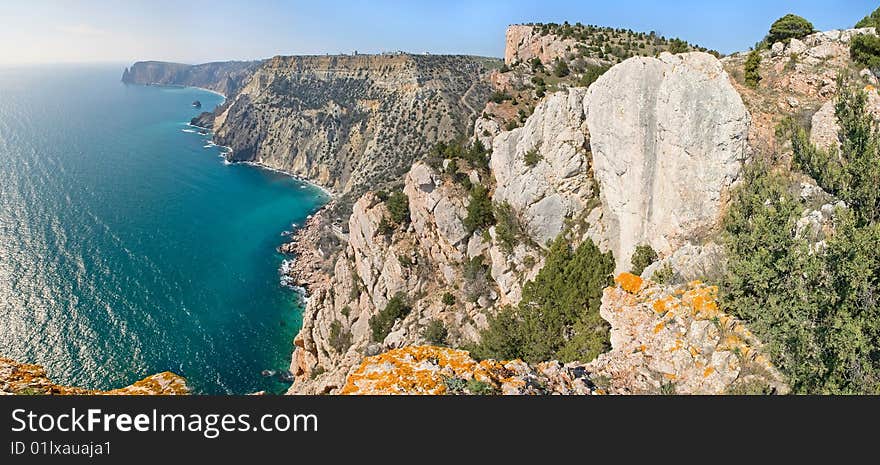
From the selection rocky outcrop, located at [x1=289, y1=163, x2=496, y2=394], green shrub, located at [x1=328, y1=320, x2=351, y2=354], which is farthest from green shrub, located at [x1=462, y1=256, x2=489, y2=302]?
green shrub, located at [x1=328, y1=320, x2=351, y2=354]

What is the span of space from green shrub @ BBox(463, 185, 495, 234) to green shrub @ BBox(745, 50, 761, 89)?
19.3 metres

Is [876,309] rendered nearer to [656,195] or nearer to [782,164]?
[782,164]

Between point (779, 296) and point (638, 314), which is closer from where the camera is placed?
point (779, 296)

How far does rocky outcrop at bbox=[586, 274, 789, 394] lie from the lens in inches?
454

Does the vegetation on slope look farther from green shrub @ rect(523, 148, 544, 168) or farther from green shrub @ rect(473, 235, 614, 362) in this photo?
green shrub @ rect(523, 148, 544, 168)

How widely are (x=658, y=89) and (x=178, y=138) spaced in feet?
612

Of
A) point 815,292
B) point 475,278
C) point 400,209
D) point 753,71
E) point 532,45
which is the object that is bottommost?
point 475,278

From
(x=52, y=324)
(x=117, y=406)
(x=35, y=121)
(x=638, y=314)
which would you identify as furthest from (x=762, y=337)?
(x=35, y=121)

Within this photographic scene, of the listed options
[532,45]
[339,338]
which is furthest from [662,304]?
[532,45]

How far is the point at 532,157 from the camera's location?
105 ft

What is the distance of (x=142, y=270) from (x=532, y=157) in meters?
66.2

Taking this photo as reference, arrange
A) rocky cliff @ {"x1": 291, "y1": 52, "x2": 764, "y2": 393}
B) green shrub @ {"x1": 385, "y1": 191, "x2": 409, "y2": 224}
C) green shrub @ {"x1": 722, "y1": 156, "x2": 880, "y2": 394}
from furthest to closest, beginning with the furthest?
green shrub @ {"x1": 385, "y1": 191, "x2": 409, "y2": 224}, rocky cliff @ {"x1": 291, "y1": 52, "x2": 764, "y2": 393}, green shrub @ {"x1": 722, "y1": 156, "x2": 880, "y2": 394}

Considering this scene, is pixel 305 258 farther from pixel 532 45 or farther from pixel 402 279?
pixel 532 45

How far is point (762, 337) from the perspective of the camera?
11.9 meters
